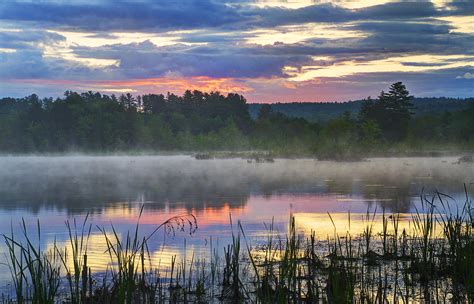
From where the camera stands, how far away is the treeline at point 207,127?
75.8 metres

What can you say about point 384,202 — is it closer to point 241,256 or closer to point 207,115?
point 241,256

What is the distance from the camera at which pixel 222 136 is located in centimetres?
11119

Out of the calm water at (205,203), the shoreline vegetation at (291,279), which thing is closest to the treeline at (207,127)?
the calm water at (205,203)

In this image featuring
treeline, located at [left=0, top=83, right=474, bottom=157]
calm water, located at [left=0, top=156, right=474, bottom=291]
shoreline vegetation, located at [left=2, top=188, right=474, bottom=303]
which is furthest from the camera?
treeline, located at [left=0, top=83, right=474, bottom=157]

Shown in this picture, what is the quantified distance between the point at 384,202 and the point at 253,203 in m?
4.10

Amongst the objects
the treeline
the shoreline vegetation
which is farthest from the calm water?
the treeline

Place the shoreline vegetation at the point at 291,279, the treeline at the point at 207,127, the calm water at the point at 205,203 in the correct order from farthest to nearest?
1. the treeline at the point at 207,127
2. the calm water at the point at 205,203
3. the shoreline vegetation at the point at 291,279

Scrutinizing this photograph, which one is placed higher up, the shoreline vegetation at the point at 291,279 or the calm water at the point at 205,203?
the shoreline vegetation at the point at 291,279

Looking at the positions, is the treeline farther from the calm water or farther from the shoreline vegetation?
the shoreline vegetation

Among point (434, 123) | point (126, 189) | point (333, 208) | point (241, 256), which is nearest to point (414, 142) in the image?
point (434, 123)

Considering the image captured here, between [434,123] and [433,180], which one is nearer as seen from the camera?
[433,180]

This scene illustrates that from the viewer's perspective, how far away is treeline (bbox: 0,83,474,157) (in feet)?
249

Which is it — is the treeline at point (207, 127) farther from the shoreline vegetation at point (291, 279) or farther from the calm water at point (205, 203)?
the shoreline vegetation at point (291, 279)

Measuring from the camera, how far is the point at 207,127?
128 m
